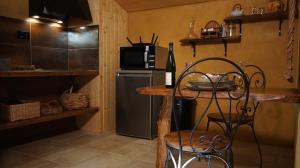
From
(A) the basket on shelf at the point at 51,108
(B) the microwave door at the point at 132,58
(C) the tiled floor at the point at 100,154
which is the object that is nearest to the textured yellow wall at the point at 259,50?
(C) the tiled floor at the point at 100,154

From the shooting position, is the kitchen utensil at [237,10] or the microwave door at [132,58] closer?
the kitchen utensil at [237,10]

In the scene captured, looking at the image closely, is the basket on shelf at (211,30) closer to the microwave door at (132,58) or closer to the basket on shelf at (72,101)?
the microwave door at (132,58)

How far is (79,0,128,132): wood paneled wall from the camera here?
11.3ft

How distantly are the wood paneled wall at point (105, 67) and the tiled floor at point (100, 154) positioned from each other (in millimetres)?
401

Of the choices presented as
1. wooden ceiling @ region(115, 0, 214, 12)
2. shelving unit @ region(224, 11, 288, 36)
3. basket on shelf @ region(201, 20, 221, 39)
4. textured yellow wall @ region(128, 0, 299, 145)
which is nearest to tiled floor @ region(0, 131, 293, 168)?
textured yellow wall @ region(128, 0, 299, 145)

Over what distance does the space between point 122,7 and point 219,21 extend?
5.17 ft

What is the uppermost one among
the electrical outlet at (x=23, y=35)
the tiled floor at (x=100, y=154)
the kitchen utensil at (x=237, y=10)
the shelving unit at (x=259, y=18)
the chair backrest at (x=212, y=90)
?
the kitchen utensil at (x=237, y=10)

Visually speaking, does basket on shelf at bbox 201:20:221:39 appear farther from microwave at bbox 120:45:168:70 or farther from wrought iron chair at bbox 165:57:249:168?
A: wrought iron chair at bbox 165:57:249:168

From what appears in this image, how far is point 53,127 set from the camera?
348cm

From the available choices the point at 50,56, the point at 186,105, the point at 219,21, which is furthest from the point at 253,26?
the point at 50,56

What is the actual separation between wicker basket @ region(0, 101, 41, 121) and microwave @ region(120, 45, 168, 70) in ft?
4.27

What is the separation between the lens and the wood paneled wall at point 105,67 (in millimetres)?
3453

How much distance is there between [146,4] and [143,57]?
980mm

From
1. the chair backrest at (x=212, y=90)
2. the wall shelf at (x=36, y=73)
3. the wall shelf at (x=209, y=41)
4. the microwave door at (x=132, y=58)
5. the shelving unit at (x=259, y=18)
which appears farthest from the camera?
the microwave door at (x=132, y=58)
